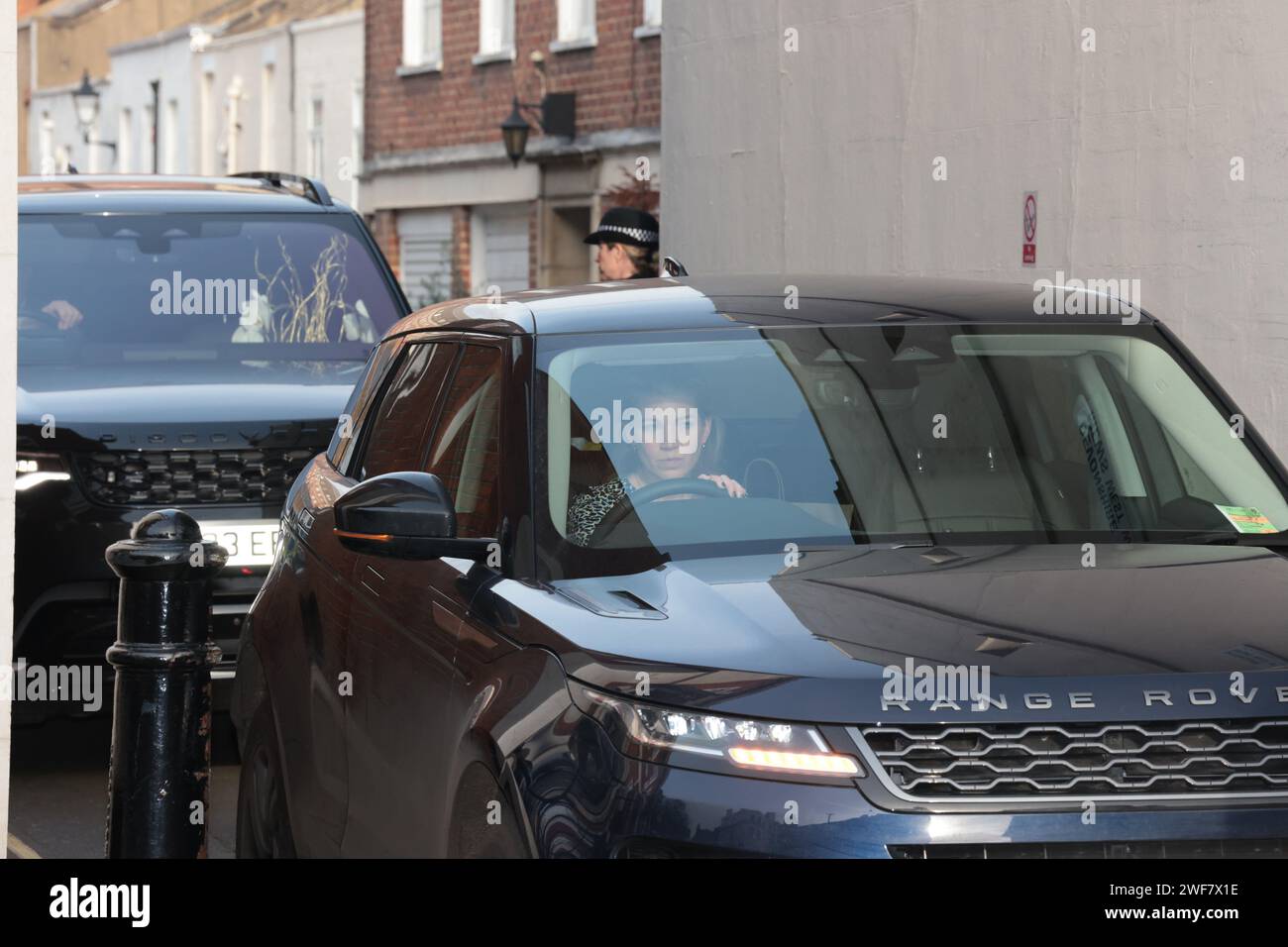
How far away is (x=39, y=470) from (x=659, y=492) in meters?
3.86

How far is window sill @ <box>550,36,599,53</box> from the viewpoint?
78.9 feet

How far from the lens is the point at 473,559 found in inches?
178

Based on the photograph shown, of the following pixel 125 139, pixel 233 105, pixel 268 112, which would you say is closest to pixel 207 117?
pixel 233 105

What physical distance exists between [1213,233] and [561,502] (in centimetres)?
604

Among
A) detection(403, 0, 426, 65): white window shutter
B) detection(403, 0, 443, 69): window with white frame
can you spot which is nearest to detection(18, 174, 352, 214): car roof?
detection(403, 0, 443, 69): window with white frame

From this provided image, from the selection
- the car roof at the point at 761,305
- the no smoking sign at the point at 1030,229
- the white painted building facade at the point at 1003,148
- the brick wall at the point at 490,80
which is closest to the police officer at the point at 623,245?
the white painted building facade at the point at 1003,148

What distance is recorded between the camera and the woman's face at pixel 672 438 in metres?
4.62

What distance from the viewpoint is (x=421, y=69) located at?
28.6 m

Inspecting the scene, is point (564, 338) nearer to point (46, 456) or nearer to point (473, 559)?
point (473, 559)

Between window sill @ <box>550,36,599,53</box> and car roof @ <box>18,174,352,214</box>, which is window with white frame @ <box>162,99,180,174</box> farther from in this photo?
car roof @ <box>18,174,352,214</box>

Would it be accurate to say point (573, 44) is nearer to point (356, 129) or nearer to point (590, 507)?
point (356, 129)

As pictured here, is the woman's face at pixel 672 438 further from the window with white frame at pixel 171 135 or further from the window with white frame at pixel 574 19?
the window with white frame at pixel 171 135

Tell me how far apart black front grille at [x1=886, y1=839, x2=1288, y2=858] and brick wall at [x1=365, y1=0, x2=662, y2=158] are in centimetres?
1929
